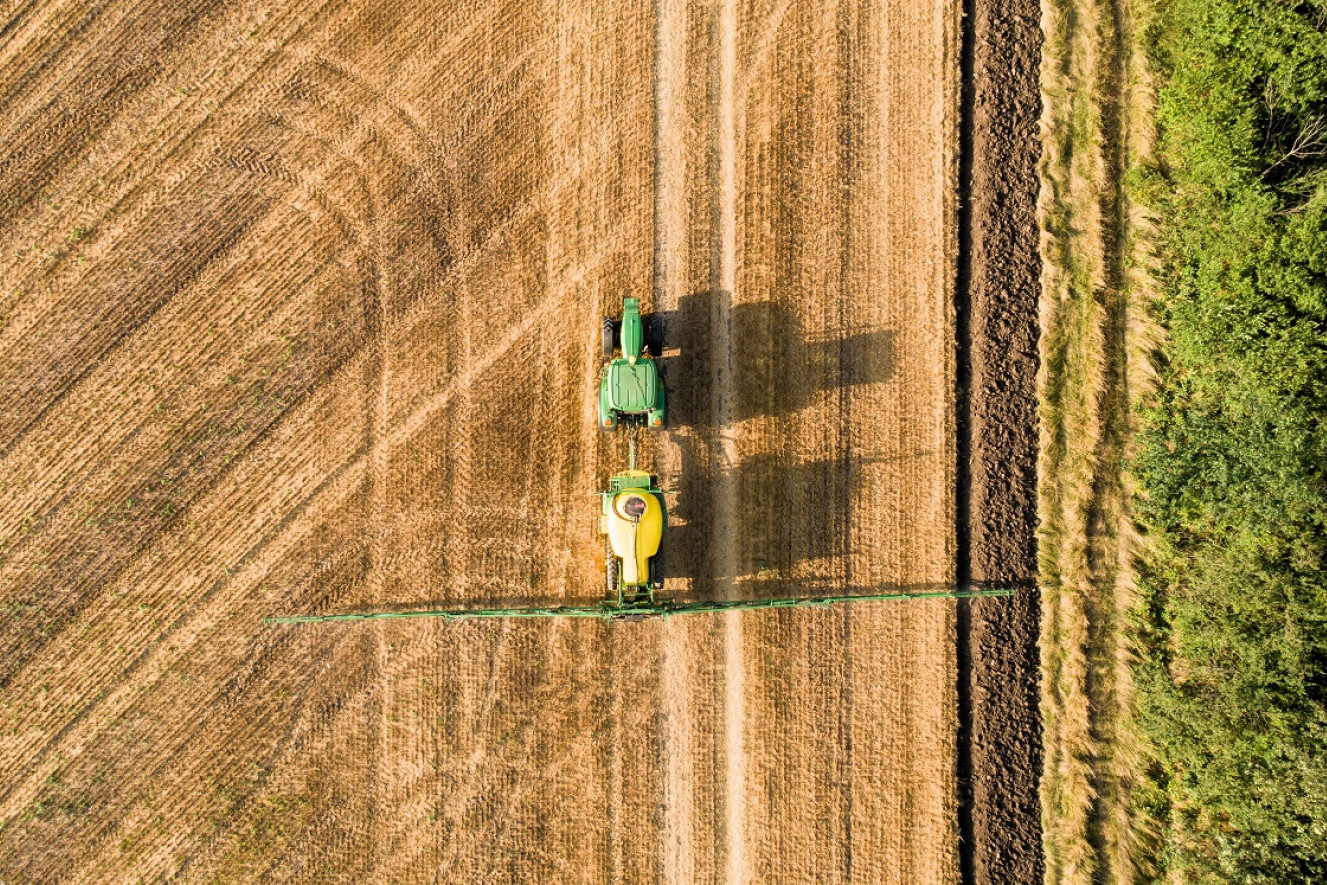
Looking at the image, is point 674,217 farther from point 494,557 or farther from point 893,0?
point 494,557

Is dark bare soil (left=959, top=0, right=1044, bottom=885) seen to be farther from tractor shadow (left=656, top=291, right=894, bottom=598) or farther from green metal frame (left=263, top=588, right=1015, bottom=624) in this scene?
tractor shadow (left=656, top=291, right=894, bottom=598)

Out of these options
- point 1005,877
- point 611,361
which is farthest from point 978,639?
point 611,361

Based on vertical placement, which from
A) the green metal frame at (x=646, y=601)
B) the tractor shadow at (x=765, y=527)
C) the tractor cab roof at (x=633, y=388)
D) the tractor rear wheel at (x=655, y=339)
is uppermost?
the tractor rear wheel at (x=655, y=339)

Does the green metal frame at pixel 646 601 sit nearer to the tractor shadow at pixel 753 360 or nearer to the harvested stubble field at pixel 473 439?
the harvested stubble field at pixel 473 439

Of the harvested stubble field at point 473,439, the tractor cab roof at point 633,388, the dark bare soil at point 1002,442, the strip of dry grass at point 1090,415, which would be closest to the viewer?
the tractor cab roof at point 633,388

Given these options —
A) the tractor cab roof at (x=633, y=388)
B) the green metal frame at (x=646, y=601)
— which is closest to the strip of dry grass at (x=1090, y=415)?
the green metal frame at (x=646, y=601)

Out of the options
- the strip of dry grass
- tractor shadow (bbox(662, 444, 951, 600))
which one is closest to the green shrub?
the strip of dry grass

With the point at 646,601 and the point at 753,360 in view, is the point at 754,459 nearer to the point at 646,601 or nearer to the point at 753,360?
the point at 753,360
